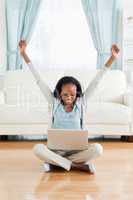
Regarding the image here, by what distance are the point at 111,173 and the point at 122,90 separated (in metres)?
2.24

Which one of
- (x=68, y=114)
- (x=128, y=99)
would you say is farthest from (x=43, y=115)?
(x=68, y=114)

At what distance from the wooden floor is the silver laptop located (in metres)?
0.19

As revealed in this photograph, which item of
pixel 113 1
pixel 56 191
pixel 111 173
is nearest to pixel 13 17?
pixel 113 1

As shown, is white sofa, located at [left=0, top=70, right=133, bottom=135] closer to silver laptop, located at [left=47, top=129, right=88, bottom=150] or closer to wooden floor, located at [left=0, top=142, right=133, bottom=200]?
wooden floor, located at [left=0, top=142, right=133, bottom=200]

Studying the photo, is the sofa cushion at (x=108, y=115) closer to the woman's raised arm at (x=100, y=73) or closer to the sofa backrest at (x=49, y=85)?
the sofa backrest at (x=49, y=85)

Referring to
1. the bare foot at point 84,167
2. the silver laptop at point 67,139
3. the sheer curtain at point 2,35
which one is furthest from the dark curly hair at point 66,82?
the sheer curtain at point 2,35

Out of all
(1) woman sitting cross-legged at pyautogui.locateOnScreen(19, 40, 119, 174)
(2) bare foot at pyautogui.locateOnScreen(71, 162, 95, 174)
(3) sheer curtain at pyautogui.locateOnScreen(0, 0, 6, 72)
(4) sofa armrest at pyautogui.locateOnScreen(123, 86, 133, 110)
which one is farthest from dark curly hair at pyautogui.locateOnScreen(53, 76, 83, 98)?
(3) sheer curtain at pyautogui.locateOnScreen(0, 0, 6, 72)

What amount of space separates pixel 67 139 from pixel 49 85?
7.09 feet

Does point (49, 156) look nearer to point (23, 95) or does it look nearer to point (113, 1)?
point (23, 95)

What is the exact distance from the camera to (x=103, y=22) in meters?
6.03

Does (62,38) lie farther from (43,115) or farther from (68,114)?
(68,114)

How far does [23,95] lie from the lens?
4.97 m

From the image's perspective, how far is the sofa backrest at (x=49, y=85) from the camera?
16.3 feet

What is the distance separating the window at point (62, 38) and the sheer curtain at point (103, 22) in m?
0.10
